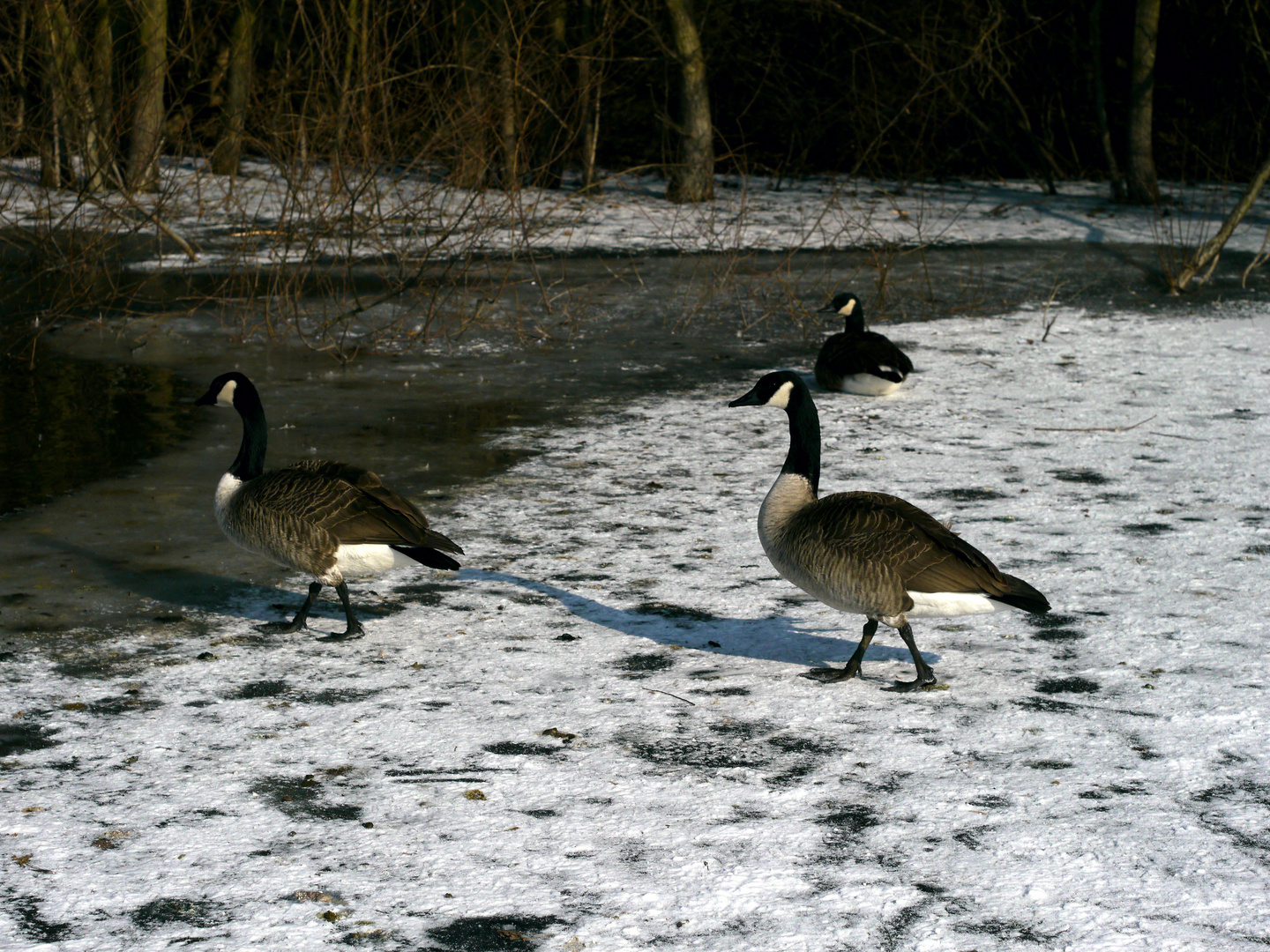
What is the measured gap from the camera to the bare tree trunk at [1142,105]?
18.7 metres

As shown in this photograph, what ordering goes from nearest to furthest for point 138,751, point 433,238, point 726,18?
point 138,751 < point 433,238 < point 726,18

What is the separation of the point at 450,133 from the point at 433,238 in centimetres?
721

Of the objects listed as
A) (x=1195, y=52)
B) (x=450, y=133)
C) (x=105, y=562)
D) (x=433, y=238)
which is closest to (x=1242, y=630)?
(x=105, y=562)

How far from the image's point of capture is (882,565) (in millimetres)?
4824

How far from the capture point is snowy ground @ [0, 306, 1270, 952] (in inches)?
138

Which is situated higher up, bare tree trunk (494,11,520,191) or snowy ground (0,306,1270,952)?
bare tree trunk (494,11,520,191)

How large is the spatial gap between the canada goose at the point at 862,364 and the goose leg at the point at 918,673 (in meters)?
4.99

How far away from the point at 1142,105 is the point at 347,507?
17.4m

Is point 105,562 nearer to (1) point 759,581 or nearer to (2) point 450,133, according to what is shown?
(1) point 759,581

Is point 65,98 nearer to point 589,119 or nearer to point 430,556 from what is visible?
point 430,556

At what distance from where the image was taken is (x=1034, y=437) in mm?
8805

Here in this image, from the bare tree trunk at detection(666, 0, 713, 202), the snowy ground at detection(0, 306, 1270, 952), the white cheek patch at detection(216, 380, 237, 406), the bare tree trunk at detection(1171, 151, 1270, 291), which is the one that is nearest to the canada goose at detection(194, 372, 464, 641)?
the snowy ground at detection(0, 306, 1270, 952)

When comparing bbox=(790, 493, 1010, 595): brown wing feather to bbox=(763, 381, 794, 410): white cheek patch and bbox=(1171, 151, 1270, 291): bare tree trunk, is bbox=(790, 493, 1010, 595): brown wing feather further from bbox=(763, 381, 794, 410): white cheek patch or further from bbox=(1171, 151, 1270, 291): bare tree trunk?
bbox=(1171, 151, 1270, 291): bare tree trunk

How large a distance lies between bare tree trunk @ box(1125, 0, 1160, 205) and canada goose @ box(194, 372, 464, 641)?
16219 millimetres
